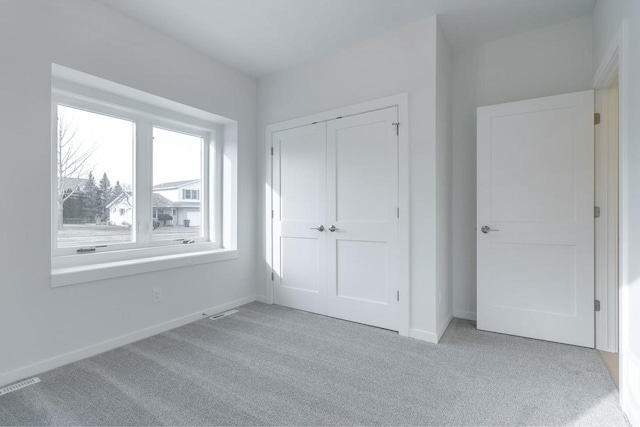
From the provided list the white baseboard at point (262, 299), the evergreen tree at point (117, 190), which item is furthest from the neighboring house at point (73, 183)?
the white baseboard at point (262, 299)

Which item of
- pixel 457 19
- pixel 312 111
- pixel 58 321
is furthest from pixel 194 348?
pixel 457 19

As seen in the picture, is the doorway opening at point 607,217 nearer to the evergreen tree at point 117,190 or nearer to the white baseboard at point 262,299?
the white baseboard at point 262,299

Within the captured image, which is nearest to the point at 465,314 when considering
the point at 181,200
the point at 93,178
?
the point at 181,200

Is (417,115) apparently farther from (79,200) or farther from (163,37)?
(79,200)

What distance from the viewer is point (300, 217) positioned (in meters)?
3.42

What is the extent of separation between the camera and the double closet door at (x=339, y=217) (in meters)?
2.85

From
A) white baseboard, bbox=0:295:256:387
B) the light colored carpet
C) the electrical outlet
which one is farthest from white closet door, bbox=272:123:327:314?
Answer: the electrical outlet

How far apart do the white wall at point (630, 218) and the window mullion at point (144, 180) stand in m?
3.54

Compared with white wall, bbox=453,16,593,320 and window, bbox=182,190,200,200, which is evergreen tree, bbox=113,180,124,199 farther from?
white wall, bbox=453,16,593,320

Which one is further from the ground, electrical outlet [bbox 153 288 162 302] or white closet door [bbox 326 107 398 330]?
white closet door [bbox 326 107 398 330]

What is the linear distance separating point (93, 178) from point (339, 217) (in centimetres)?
220

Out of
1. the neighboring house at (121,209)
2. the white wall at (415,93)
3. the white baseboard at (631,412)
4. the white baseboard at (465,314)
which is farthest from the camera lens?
the white baseboard at (465,314)

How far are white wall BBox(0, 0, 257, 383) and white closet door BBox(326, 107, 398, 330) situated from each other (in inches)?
59.4

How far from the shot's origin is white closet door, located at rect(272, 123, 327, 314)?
3.27 metres
